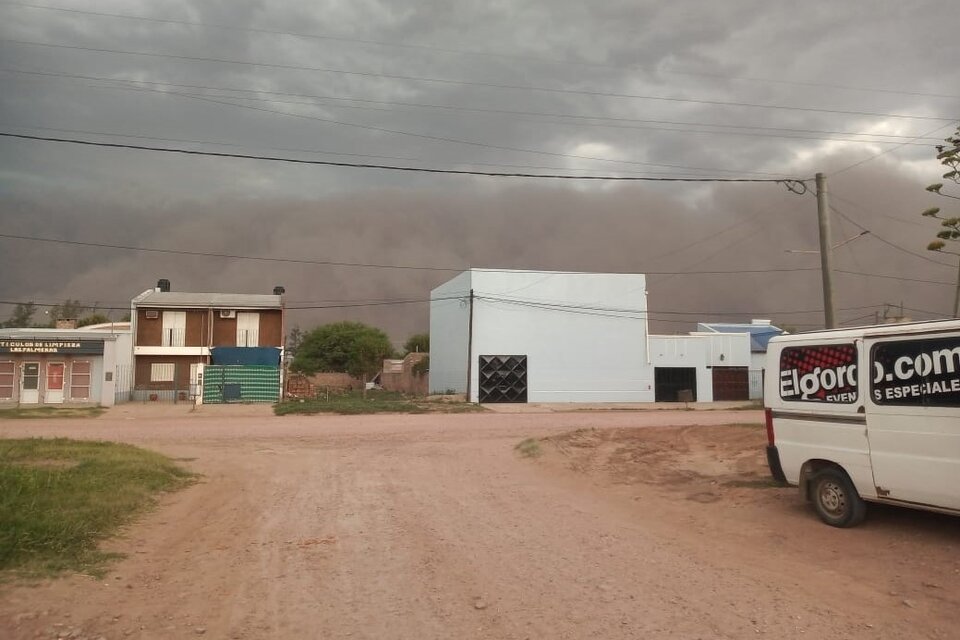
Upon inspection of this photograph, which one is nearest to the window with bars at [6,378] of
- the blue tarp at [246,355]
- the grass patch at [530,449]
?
the blue tarp at [246,355]

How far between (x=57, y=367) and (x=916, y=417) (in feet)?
140

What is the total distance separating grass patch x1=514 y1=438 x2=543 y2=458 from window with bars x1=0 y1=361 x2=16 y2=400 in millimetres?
33570

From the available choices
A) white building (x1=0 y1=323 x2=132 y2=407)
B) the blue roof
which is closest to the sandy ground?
white building (x1=0 y1=323 x2=132 y2=407)

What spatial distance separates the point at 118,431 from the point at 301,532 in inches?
733

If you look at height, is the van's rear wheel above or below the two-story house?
below

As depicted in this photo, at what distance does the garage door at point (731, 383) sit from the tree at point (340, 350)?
43.3 metres

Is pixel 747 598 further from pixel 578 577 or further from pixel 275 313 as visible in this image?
pixel 275 313

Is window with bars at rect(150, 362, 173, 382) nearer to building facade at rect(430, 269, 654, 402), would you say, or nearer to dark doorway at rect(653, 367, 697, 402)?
building facade at rect(430, 269, 654, 402)

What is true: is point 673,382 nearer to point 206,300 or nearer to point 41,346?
point 206,300

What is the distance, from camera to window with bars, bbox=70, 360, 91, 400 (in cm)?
4031

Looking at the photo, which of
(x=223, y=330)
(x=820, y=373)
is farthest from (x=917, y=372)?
(x=223, y=330)

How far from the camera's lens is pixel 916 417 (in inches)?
282

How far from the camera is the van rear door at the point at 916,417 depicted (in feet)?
22.5

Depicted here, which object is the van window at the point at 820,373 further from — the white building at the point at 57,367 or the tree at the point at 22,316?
the tree at the point at 22,316
